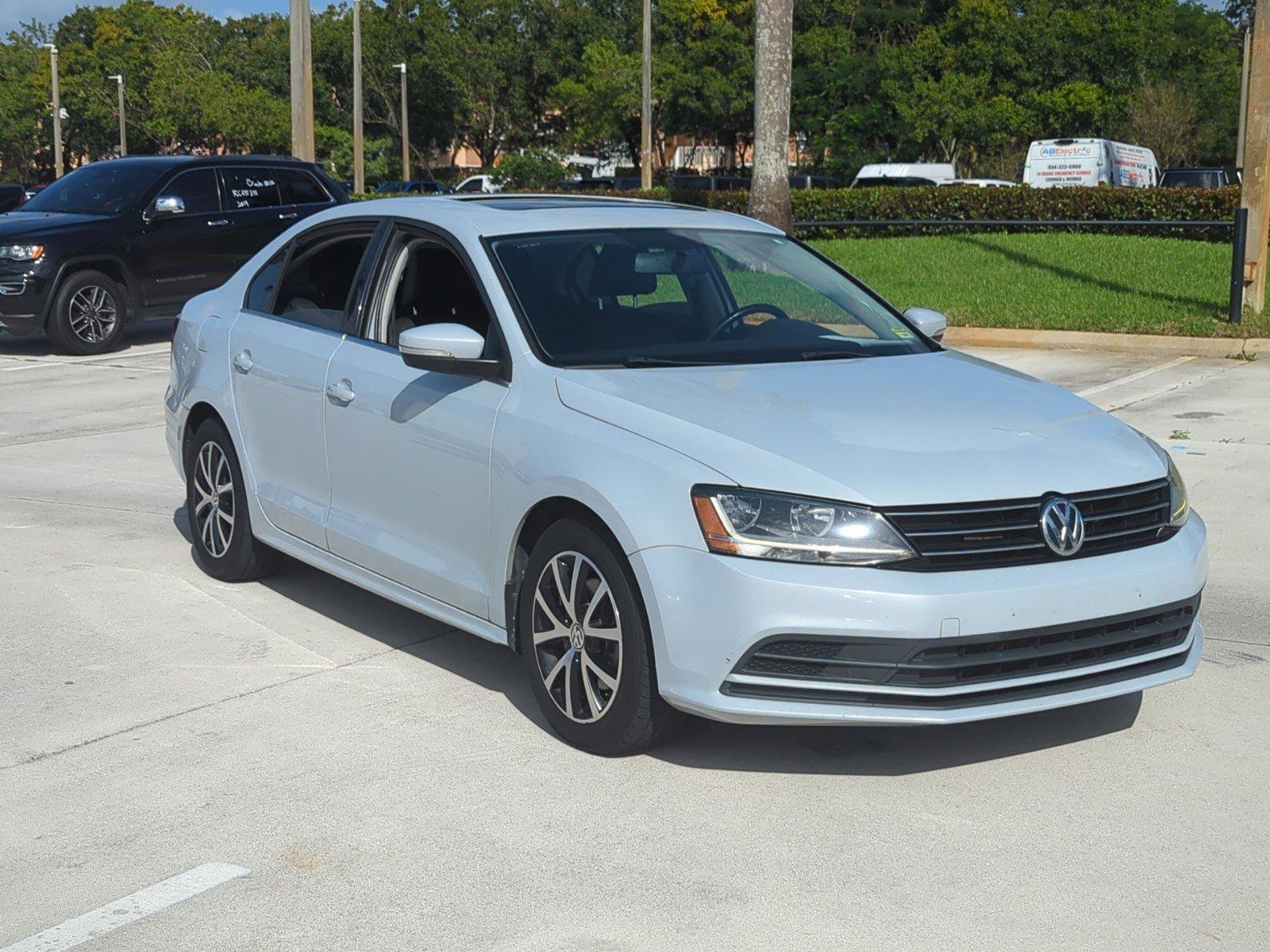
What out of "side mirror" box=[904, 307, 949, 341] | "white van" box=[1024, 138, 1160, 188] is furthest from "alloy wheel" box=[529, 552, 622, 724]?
"white van" box=[1024, 138, 1160, 188]

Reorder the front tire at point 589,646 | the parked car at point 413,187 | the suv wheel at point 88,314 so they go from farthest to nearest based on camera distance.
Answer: the parked car at point 413,187 < the suv wheel at point 88,314 < the front tire at point 589,646

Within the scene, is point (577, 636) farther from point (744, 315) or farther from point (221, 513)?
point (221, 513)

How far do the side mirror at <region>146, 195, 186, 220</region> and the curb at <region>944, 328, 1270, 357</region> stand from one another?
7848 mm

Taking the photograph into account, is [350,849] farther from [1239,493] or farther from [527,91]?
[527,91]

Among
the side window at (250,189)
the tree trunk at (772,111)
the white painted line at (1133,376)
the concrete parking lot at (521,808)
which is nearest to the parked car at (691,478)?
the concrete parking lot at (521,808)

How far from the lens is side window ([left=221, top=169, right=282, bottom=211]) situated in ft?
57.6

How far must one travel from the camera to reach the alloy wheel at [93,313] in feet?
53.4

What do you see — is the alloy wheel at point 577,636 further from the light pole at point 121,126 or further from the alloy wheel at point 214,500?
the light pole at point 121,126

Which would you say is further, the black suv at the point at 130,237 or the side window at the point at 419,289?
the black suv at the point at 130,237

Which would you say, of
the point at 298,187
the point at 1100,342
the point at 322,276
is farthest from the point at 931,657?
the point at 298,187

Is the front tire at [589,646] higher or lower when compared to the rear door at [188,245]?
lower

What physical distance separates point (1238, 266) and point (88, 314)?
11385mm

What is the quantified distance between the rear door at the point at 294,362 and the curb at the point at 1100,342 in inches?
400

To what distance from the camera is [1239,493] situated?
8.80m
